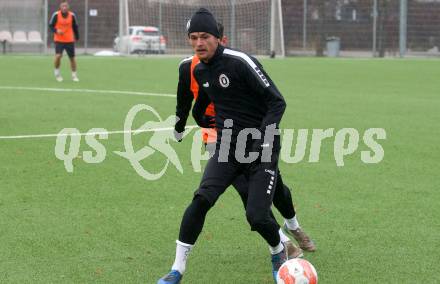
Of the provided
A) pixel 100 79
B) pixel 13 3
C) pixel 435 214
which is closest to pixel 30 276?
pixel 435 214

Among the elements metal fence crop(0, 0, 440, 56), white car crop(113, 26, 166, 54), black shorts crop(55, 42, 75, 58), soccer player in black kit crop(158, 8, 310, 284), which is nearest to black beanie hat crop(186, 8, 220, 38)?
soccer player in black kit crop(158, 8, 310, 284)

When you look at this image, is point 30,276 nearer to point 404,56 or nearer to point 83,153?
point 83,153

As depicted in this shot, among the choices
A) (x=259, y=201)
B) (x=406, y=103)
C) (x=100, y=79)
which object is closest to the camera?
(x=259, y=201)

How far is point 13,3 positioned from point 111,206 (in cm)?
3894

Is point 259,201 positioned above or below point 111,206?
above

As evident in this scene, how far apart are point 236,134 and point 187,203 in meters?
2.72

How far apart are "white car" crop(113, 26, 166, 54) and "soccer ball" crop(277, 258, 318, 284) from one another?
32.9 meters

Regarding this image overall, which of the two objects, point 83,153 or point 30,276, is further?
point 83,153

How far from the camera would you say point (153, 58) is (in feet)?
127

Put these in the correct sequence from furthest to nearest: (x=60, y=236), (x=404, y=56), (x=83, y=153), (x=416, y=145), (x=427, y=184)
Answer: (x=404, y=56) → (x=416, y=145) → (x=83, y=153) → (x=427, y=184) → (x=60, y=236)

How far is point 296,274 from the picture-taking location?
6133 mm

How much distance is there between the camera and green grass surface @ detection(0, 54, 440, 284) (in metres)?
6.83
